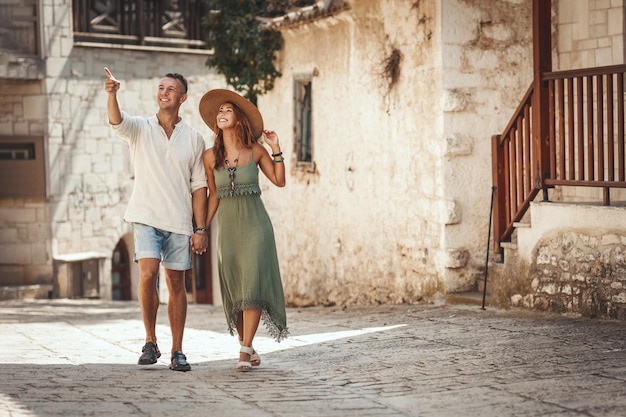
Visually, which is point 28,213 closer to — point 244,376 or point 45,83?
point 45,83

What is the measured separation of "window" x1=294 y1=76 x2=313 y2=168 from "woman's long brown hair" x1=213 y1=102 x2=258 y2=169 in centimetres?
722

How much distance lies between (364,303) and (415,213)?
1.69 metres

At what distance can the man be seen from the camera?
24.7ft

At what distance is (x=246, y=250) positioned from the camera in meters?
7.47

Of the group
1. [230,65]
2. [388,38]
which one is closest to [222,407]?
[388,38]

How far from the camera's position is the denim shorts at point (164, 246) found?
296 inches

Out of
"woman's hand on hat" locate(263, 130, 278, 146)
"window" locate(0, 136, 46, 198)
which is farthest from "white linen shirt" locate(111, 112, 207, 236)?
"window" locate(0, 136, 46, 198)

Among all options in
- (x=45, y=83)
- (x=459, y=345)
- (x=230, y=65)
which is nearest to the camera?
(x=459, y=345)

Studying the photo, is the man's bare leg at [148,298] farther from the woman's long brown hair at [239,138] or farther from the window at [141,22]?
the window at [141,22]

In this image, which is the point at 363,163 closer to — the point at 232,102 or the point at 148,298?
the point at 232,102

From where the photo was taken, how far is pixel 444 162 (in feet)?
36.7

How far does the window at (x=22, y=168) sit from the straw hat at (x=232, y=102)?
13.6 m

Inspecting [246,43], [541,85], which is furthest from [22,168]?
[541,85]

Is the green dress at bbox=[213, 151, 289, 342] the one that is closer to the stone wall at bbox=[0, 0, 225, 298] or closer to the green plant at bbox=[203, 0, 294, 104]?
the green plant at bbox=[203, 0, 294, 104]
